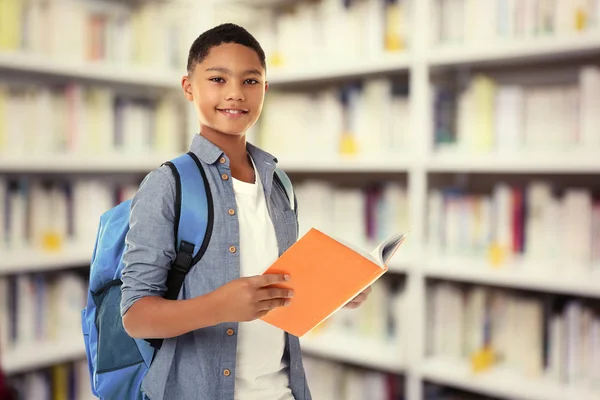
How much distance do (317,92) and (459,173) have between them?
80cm

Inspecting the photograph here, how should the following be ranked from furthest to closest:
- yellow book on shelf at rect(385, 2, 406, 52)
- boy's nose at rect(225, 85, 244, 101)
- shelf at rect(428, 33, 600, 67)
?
yellow book on shelf at rect(385, 2, 406, 52) < shelf at rect(428, 33, 600, 67) < boy's nose at rect(225, 85, 244, 101)

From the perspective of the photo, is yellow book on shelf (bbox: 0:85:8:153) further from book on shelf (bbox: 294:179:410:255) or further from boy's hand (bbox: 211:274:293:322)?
boy's hand (bbox: 211:274:293:322)

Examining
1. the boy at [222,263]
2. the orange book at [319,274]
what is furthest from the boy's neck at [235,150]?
the orange book at [319,274]

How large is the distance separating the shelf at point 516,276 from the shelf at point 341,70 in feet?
2.45

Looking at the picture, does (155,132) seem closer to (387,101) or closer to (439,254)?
(387,101)

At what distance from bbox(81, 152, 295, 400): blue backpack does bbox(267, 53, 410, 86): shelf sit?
141 centimetres

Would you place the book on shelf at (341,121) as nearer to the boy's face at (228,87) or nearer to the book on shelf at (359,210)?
the book on shelf at (359,210)

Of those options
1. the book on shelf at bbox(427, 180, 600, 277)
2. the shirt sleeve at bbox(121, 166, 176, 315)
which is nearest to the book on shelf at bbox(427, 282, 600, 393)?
the book on shelf at bbox(427, 180, 600, 277)

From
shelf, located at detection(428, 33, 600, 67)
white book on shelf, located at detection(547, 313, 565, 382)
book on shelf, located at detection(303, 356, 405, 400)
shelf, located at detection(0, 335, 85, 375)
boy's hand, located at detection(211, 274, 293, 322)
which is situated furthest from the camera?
book on shelf, located at detection(303, 356, 405, 400)

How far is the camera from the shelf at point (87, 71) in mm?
2146

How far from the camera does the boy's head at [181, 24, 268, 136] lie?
3.12ft

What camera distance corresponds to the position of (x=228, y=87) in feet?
3.11

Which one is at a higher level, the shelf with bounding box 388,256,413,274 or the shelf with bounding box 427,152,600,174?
the shelf with bounding box 427,152,600,174

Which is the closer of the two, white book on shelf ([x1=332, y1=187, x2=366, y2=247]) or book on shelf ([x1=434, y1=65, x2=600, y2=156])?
book on shelf ([x1=434, y1=65, x2=600, y2=156])
